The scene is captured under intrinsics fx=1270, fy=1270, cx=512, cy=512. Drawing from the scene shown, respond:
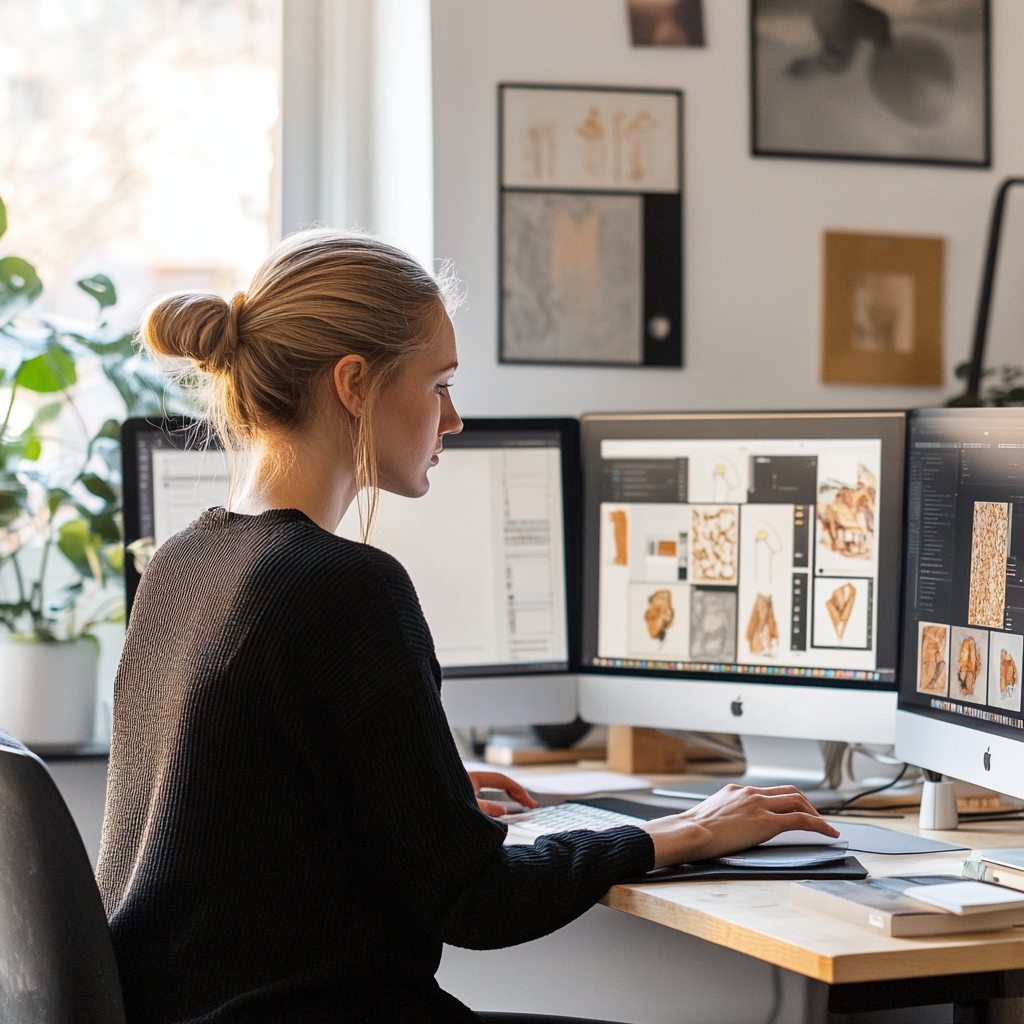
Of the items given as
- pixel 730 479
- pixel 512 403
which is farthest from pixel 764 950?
pixel 512 403

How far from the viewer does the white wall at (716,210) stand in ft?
6.15

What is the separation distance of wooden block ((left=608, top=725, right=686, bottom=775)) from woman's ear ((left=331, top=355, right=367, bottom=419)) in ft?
2.48

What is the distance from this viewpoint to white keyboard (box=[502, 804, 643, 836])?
1.29m

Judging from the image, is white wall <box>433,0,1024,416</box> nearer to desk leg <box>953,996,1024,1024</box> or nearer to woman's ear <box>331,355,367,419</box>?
woman's ear <box>331,355,367,419</box>

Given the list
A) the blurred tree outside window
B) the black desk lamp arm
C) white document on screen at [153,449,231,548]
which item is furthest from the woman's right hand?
the blurred tree outside window

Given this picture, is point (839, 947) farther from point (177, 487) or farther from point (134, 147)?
point (134, 147)

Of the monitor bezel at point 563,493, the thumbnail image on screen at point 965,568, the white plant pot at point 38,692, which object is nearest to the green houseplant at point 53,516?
the white plant pot at point 38,692

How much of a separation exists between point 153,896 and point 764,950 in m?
0.46

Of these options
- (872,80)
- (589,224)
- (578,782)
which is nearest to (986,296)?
(872,80)

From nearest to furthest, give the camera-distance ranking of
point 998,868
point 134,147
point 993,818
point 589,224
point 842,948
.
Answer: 1. point 842,948
2. point 998,868
3. point 993,818
4. point 589,224
5. point 134,147

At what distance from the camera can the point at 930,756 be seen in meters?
1.33

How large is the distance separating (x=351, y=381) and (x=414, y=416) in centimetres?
8

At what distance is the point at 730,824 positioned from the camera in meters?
1.13

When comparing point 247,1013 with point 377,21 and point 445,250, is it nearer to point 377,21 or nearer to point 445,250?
point 445,250
